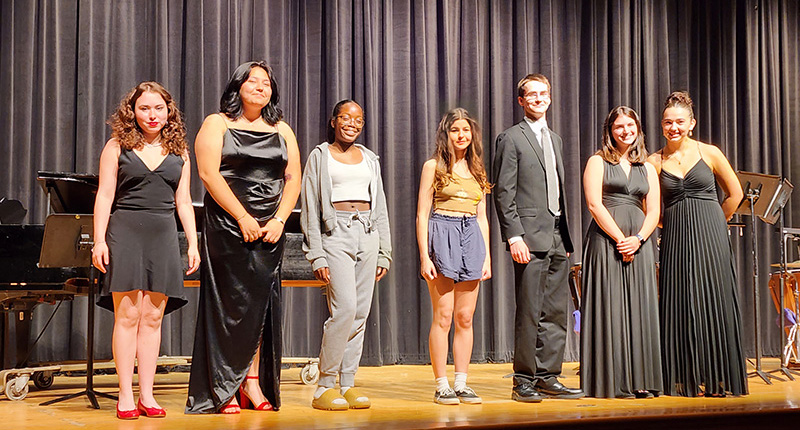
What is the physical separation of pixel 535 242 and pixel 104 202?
6.45 feet

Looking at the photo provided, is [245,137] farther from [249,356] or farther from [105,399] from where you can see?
[105,399]

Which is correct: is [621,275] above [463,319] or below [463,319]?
above

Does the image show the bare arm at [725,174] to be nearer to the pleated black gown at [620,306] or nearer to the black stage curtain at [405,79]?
the pleated black gown at [620,306]

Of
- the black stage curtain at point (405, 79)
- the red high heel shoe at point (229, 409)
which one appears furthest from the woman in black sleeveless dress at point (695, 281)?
the black stage curtain at point (405, 79)

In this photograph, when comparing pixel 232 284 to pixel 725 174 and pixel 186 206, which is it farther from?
pixel 725 174

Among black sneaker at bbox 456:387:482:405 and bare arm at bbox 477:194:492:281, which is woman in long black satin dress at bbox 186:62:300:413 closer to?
black sneaker at bbox 456:387:482:405

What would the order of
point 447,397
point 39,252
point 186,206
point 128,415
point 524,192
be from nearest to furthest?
point 128,415 < point 186,206 < point 447,397 < point 524,192 < point 39,252

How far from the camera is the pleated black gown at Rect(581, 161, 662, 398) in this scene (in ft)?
13.5

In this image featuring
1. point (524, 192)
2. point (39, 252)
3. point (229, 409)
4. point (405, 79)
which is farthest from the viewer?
point (405, 79)

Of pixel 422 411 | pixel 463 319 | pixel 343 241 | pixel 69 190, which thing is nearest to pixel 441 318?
pixel 463 319

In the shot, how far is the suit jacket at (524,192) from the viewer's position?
13.0ft

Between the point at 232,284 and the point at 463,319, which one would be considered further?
the point at 463,319

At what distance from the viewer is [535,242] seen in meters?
3.95

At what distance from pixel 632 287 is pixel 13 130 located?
172 inches
